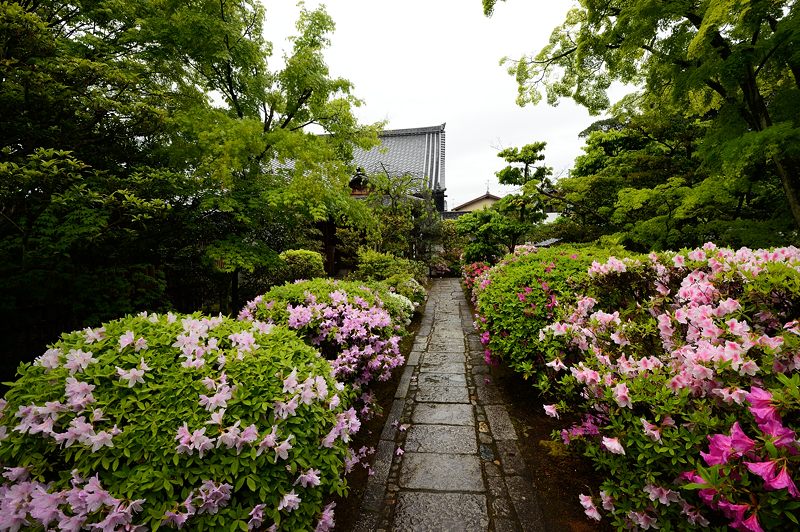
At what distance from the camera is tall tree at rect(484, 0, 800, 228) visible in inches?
153

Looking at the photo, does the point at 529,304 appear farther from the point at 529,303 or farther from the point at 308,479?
the point at 308,479

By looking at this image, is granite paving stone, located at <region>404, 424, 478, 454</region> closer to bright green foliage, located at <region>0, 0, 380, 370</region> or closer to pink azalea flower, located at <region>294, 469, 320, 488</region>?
pink azalea flower, located at <region>294, 469, 320, 488</region>

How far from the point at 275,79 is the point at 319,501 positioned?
24.9ft

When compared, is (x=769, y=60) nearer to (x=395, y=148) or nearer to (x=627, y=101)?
(x=627, y=101)

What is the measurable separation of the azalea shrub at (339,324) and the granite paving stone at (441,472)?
0.94 meters

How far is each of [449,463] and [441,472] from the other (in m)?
0.16

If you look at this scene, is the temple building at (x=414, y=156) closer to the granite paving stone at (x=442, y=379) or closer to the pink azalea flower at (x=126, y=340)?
the granite paving stone at (x=442, y=379)

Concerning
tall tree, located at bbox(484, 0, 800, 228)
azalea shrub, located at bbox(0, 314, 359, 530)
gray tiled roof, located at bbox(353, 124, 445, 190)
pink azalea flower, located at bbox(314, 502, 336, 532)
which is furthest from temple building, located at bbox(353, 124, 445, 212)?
pink azalea flower, located at bbox(314, 502, 336, 532)

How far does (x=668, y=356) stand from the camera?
222 centimetres

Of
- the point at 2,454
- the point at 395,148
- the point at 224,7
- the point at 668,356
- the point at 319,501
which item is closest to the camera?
the point at 2,454

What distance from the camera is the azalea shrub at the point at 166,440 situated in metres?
1.63

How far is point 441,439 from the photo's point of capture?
373 cm

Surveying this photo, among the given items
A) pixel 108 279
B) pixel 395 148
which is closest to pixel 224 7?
pixel 108 279

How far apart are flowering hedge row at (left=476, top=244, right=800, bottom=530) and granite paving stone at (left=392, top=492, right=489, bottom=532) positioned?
870 millimetres
